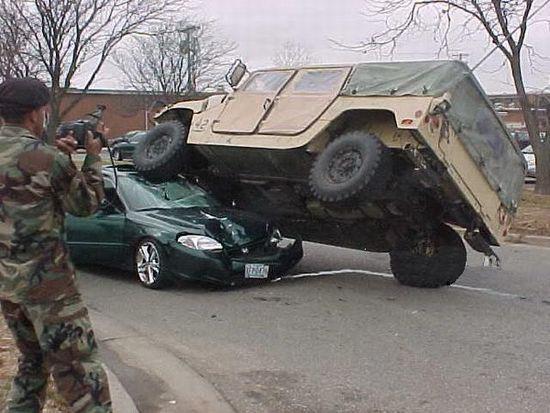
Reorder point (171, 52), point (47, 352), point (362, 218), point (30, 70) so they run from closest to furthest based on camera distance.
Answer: point (47, 352), point (362, 218), point (30, 70), point (171, 52)

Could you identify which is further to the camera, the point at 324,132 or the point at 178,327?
the point at 324,132

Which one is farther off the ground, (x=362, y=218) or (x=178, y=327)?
(x=362, y=218)

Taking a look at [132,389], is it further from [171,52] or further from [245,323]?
[171,52]

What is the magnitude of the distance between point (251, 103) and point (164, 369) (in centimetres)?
442

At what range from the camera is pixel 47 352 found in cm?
363

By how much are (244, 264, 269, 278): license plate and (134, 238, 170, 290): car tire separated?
0.84 meters

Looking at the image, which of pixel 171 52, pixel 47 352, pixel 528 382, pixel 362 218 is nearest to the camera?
pixel 47 352

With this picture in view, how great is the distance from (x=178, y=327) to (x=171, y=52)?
1185 inches

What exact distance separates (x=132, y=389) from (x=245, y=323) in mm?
2119

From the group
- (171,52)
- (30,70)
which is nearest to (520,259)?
(30,70)

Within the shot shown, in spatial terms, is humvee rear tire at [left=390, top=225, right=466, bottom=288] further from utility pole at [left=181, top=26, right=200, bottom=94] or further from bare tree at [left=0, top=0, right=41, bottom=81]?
utility pole at [left=181, top=26, right=200, bottom=94]

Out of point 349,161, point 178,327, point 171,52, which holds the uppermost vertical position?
point 171,52

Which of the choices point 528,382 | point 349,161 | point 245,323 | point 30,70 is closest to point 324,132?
point 349,161

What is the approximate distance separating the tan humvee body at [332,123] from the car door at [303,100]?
13 millimetres
